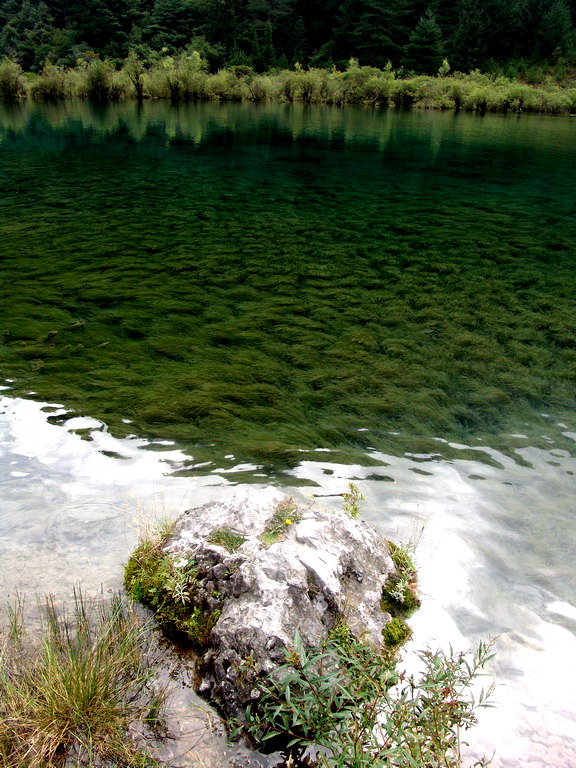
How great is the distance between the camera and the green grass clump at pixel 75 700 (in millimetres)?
2279

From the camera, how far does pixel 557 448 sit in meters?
4.96

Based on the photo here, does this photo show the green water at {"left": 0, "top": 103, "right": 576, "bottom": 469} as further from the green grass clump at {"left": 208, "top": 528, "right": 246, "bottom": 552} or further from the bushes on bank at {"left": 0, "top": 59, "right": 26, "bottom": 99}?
the bushes on bank at {"left": 0, "top": 59, "right": 26, "bottom": 99}

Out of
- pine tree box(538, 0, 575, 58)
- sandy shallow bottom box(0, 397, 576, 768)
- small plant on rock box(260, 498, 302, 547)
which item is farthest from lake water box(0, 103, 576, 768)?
pine tree box(538, 0, 575, 58)

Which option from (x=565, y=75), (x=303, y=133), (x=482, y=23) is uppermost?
(x=482, y=23)

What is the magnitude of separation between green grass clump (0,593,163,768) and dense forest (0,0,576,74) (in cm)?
6206

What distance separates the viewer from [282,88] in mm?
45250

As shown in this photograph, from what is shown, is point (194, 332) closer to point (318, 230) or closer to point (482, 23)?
point (318, 230)

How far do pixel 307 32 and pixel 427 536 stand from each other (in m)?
79.6

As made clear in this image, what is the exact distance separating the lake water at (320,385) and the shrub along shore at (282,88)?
3317 centimetres

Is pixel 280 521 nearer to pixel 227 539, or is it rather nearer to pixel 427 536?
pixel 227 539

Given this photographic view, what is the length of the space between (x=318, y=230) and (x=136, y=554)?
31.5ft

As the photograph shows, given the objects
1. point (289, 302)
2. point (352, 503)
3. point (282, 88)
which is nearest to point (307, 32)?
point (282, 88)

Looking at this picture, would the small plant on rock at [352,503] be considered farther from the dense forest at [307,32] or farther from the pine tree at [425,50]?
the pine tree at [425,50]

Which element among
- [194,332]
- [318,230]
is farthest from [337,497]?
[318,230]
